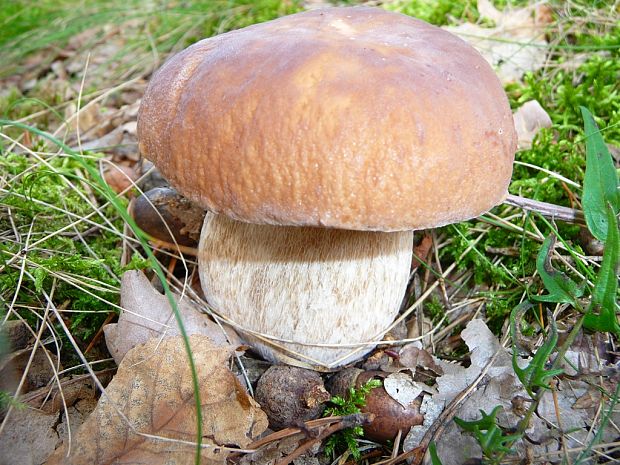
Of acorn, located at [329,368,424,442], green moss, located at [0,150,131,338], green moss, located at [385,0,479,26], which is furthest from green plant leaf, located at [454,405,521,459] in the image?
green moss, located at [385,0,479,26]

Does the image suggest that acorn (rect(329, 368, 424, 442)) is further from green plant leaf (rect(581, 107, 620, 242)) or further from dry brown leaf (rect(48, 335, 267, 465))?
green plant leaf (rect(581, 107, 620, 242))

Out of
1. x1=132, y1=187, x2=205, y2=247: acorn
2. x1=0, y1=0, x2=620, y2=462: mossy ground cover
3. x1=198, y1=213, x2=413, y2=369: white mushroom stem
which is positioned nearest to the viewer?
x1=198, y1=213, x2=413, y2=369: white mushroom stem

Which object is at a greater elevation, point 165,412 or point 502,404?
point 165,412

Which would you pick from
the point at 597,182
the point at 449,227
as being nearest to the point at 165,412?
the point at 449,227

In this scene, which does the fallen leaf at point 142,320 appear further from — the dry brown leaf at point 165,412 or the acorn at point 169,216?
the acorn at point 169,216

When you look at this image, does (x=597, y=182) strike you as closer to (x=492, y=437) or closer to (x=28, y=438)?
(x=492, y=437)

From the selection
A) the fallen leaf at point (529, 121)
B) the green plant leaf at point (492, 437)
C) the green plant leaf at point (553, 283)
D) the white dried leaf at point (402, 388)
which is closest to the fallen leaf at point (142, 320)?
the white dried leaf at point (402, 388)
